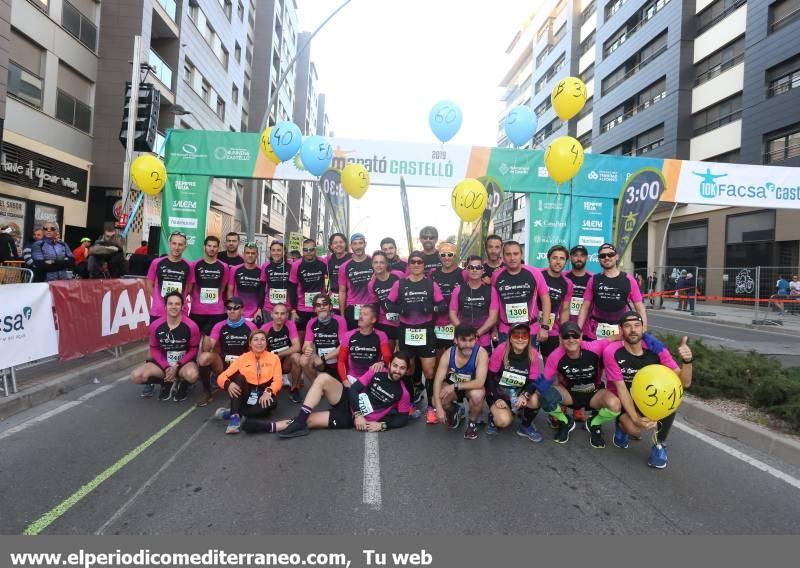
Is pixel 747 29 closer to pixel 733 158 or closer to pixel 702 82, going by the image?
pixel 702 82

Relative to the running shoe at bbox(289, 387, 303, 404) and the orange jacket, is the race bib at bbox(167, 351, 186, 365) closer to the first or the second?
the orange jacket

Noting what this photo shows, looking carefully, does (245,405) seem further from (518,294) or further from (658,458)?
(658,458)

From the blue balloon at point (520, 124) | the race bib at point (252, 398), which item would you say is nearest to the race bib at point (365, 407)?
the race bib at point (252, 398)

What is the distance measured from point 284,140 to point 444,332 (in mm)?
5858

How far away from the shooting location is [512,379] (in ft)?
15.6

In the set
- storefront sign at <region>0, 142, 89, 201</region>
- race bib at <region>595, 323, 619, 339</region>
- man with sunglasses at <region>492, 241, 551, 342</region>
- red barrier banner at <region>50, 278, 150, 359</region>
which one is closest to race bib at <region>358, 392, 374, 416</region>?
man with sunglasses at <region>492, 241, 551, 342</region>

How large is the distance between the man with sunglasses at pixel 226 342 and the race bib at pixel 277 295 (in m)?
0.95

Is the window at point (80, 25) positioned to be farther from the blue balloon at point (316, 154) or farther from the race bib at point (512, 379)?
the race bib at point (512, 379)

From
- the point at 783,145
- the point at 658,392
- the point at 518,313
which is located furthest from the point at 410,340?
the point at 783,145

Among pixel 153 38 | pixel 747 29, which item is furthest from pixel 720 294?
pixel 153 38

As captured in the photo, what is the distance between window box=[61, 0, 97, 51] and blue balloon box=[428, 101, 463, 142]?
1357 cm

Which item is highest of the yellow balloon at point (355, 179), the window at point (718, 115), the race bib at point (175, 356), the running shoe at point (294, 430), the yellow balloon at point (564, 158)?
the window at point (718, 115)

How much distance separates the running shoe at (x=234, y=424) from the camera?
4605mm

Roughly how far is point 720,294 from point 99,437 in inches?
790
